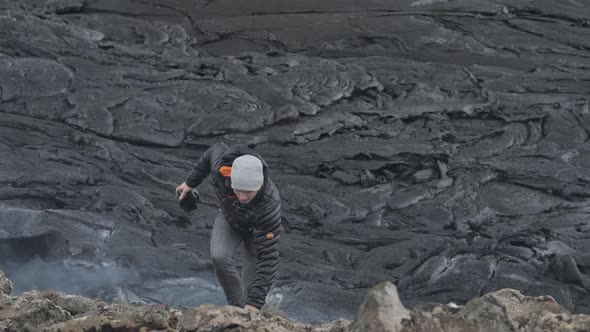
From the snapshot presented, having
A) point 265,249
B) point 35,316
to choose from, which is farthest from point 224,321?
point 265,249

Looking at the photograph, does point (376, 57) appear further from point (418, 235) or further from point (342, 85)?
point (418, 235)

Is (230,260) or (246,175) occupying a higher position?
(246,175)

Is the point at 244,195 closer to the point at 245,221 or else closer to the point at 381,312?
the point at 245,221

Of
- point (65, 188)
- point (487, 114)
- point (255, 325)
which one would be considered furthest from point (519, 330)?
point (487, 114)

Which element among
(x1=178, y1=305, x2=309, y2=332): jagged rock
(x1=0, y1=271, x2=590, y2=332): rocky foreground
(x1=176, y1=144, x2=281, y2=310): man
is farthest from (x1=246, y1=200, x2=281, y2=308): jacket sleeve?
(x1=178, y1=305, x2=309, y2=332): jagged rock

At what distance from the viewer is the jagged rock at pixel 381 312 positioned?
15.0 ft

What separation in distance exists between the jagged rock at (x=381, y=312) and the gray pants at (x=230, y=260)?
2.71 meters

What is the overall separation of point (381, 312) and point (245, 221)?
9.00 ft

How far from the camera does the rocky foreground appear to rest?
4.61 m

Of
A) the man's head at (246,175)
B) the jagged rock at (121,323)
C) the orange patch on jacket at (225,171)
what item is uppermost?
the man's head at (246,175)

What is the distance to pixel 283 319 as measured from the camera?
235 inches

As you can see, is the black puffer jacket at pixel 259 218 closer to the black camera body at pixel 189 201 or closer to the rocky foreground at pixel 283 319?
the rocky foreground at pixel 283 319

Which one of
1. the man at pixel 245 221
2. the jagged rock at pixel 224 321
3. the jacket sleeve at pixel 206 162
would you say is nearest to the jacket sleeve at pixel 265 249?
the man at pixel 245 221

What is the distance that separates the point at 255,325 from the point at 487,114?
25.8 ft
